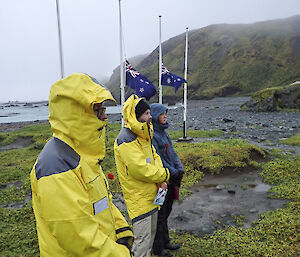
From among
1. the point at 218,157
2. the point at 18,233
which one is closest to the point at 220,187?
the point at 218,157

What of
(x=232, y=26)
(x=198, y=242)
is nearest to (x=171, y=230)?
(x=198, y=242)

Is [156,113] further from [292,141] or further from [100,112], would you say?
[292,141]

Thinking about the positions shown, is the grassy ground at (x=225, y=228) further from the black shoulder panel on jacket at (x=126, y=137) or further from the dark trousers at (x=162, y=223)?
the black shoulder panel on jacket at (x=126, y=137)

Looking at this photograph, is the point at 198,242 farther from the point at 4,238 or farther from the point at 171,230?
the point at 4,238

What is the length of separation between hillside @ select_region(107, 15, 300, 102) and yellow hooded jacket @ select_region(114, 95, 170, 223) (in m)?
98.5

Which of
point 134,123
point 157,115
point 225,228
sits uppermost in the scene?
point 134,123

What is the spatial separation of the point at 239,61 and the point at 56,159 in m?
145

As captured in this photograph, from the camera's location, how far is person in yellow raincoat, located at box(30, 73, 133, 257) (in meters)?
2.04

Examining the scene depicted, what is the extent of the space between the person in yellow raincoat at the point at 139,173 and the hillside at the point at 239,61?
323 feet

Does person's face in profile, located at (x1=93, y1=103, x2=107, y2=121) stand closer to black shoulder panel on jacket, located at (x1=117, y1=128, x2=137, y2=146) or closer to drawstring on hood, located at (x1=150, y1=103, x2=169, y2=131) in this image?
black shoulder panel on jacket, located at (x1=117, y1=128, x2=137, y2=146)

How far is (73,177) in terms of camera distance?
7.14ft

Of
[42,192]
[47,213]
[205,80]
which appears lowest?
[205,80]

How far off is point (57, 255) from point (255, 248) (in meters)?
4.57

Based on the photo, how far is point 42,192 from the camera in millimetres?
2037
